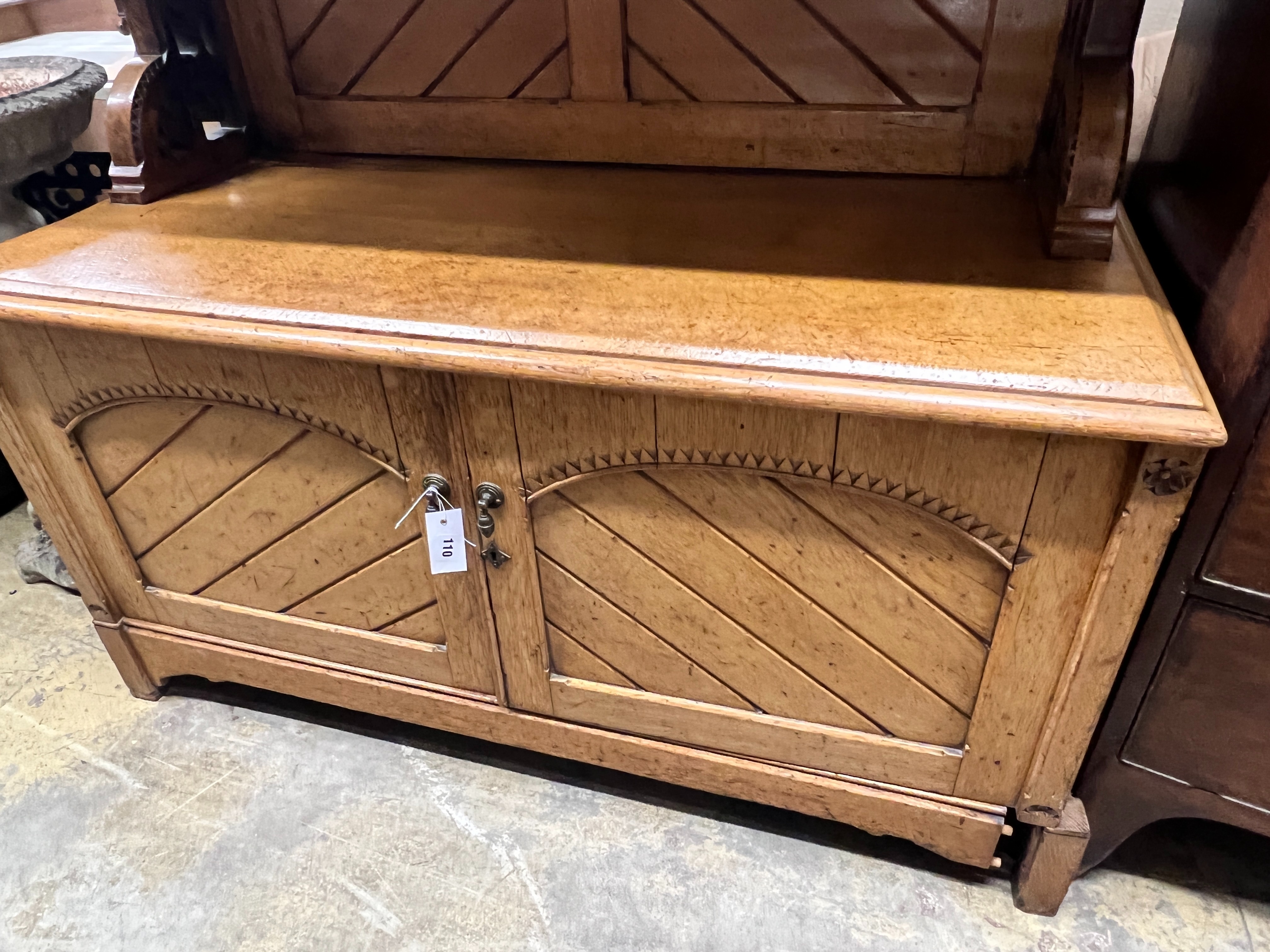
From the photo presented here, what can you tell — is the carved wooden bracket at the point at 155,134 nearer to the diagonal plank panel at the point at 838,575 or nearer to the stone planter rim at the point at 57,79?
the stone planter rim at the point at 57,79

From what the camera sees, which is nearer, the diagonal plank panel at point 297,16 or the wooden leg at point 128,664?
the diagonal plank panel at point 297,16

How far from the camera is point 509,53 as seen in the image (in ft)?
3.98

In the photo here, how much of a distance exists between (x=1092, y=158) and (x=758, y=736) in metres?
0.76

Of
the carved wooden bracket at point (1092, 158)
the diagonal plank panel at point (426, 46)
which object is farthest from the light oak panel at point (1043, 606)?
the diagonal plank panel at point (426, 46)

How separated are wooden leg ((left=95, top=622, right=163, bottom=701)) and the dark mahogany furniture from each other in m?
1.41

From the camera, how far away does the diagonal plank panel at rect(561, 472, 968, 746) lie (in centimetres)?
96

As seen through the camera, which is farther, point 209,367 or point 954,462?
point 209,367

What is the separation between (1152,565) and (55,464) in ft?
4.46

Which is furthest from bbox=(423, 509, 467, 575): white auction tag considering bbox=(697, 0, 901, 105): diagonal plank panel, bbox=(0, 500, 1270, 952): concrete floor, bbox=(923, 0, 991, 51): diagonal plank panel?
bbox=(923, 0, 991, 51): diagonal plank panel

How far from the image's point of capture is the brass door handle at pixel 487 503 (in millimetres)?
989

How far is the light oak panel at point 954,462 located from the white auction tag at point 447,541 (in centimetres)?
46

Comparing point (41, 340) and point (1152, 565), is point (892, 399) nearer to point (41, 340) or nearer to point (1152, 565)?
point (1152, 565)

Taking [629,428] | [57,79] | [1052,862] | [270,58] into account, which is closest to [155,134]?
[270,58]

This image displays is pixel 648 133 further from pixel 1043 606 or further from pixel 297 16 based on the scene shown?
pixel 1043 606
